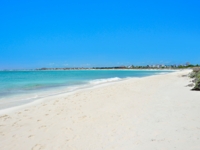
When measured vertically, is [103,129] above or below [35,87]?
above

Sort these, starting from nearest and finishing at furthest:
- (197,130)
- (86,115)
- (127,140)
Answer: (127,140), (197,130), (86,115)

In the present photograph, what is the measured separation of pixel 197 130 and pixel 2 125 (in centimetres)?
587

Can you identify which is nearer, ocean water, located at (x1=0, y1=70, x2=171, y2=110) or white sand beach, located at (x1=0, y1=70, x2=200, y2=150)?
white sand beach, located at (x1=0, y1=70, x2=200, y2=150)

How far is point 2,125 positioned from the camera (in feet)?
19.0

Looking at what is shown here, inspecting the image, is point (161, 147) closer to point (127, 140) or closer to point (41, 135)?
point (127, 140)

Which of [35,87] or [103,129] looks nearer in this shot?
[103,129]

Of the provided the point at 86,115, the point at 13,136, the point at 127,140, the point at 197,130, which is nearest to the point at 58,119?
the point at 86,115

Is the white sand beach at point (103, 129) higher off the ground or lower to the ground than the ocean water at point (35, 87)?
higher

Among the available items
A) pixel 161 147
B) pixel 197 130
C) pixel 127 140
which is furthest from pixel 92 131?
pixel 197 130

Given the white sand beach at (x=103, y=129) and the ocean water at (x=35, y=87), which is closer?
the white sand beach at (x=103, y=129)

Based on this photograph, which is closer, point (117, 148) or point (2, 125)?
point (117, 148)

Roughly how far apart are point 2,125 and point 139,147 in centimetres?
440

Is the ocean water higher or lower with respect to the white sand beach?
lower

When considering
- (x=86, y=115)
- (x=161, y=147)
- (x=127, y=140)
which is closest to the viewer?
(x=161, y=147)
